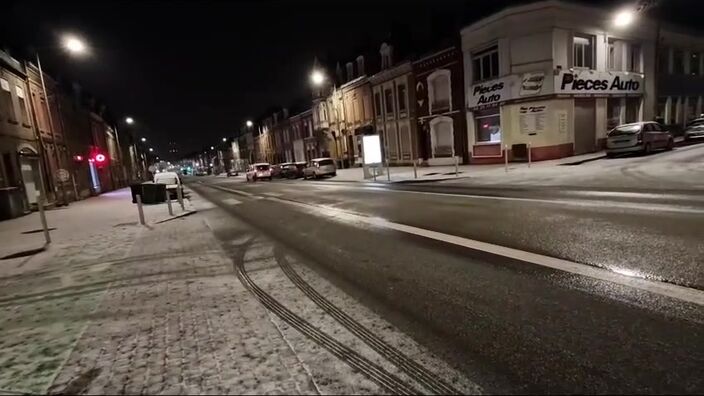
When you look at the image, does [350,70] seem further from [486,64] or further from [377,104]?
[486,64]

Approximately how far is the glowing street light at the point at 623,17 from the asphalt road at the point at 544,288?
58.0 ft

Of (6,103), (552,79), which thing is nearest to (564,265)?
(552,79)

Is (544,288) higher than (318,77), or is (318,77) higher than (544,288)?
(318,77)

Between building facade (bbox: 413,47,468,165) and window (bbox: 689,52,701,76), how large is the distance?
2029 centimetres

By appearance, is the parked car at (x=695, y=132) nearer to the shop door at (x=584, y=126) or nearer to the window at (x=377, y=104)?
the shop door at (x=584, y=126)

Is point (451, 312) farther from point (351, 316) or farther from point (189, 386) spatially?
point (189, 386)

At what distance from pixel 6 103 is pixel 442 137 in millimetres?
25141

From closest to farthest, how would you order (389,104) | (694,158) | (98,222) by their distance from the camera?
(98,222), (694,158), (389,104)

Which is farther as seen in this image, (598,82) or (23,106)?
(598,82)

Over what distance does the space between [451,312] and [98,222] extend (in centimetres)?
1298

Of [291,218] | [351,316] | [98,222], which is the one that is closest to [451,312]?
[351,316]

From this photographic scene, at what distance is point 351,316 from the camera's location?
3.73m

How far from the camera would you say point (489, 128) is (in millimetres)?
24312

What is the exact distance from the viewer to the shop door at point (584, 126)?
72.6ft
